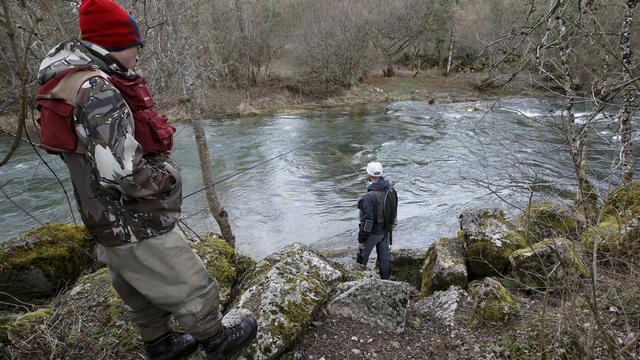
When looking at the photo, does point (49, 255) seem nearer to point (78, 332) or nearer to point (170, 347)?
point (78, 332)

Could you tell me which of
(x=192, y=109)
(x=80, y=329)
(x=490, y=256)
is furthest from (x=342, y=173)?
(x=80, y=329)

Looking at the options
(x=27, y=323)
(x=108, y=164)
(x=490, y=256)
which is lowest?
(x=490, y=256)

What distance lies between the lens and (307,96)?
2691 centimetres

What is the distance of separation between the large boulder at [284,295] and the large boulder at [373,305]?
6.9 inches

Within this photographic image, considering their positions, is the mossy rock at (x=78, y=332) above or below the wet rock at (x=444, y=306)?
above

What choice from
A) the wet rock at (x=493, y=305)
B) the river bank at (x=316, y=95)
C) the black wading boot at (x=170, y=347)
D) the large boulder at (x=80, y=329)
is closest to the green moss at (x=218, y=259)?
the large boulder at (x=80, y=329)

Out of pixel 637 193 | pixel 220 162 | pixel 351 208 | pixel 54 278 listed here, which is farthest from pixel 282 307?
pixel 220 162

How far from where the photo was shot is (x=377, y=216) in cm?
632

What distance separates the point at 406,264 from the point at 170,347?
207 inches

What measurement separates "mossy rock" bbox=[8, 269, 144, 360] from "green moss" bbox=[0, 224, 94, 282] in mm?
1122

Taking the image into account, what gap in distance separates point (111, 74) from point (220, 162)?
12882mm

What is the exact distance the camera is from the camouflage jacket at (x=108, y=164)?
6.05 feet

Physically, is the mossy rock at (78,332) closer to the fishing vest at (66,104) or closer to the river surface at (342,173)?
the fishing vest at (66,104)

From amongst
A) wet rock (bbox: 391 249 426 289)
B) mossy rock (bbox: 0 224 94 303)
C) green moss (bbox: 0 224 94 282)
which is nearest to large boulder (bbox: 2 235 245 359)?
mossy rock (bbox: 0 224 94 303)
